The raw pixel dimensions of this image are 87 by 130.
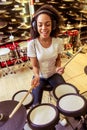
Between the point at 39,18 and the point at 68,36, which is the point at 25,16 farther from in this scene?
the point at 39,18

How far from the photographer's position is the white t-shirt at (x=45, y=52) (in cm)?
143

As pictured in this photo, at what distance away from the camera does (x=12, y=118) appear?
0.95 metres

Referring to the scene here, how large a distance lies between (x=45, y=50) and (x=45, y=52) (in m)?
0.02

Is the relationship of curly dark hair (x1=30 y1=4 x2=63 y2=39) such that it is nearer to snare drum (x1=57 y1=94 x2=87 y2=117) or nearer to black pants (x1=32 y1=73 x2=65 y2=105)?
black pants (x1=32 y1=73 x2=65 y2=105)

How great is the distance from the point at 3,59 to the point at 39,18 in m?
1.68

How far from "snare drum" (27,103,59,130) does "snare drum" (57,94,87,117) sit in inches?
2.2

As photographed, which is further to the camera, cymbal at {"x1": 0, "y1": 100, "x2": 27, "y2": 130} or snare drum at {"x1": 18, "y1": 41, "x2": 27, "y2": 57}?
snare drum at {"x1": 18, "y1": 41, "x2": 27, "y2": 57}

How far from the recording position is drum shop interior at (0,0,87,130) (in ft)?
3.26

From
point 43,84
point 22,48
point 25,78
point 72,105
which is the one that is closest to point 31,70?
point 25,78

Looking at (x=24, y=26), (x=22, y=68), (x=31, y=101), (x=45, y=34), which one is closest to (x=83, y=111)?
(x=31, y=101)

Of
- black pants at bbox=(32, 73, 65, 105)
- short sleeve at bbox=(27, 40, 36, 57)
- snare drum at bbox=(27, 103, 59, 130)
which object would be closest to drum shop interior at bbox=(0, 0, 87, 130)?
snare drum at bbox=(27, 103, 59, 130)

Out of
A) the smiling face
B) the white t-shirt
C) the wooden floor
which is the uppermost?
the smiling face

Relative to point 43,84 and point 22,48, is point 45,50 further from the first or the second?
point 22,48

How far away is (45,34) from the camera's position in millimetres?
1329
